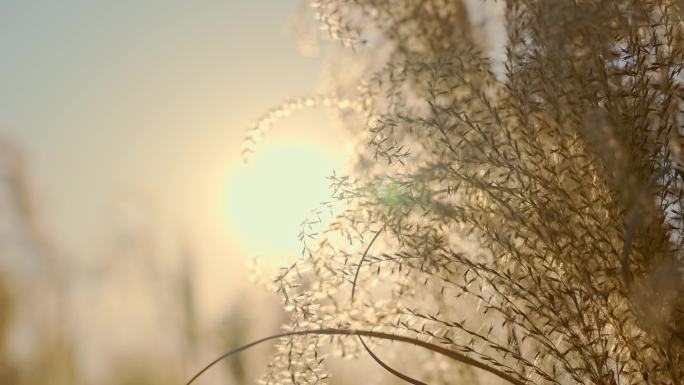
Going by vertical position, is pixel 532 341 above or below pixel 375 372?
below

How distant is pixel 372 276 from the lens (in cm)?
121

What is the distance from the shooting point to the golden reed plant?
1083 millimetres

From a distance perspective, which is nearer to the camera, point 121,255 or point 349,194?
point 349,194

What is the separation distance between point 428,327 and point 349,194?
21cm

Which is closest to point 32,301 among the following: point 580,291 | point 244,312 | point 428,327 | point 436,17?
point 244,312

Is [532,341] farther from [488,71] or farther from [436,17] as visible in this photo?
[436,17]

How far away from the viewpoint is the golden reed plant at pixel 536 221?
3.55ft

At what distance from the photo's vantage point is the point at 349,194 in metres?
1.17

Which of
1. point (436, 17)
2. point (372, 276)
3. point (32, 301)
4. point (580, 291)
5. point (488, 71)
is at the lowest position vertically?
point (580, 291)

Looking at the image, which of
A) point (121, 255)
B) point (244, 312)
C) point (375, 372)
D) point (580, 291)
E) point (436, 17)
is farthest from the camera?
point (121, 255)

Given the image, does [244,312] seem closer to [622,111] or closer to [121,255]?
[121,255]

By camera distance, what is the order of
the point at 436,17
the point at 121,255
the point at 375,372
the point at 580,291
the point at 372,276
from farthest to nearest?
the point at 121,255 → the point at 375,372 → the point at 436,17 → the point at 372,276 → the point at 580,291

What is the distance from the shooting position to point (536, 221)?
113 cm

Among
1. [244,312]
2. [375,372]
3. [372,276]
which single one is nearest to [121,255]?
[244,312]
